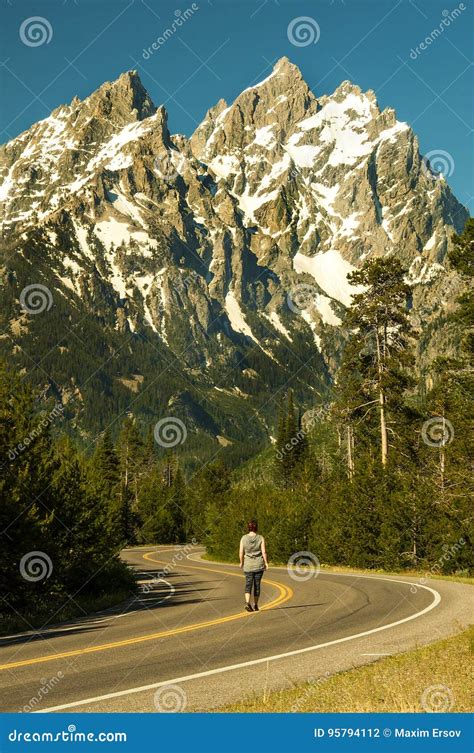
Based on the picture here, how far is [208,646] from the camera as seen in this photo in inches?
490

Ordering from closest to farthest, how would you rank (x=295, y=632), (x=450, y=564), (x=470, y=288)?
(x=295, y=632) < (x=450, y=564) < (x=470, y=288)

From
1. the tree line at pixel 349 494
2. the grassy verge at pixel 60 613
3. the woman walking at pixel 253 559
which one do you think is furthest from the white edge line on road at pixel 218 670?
the tree line at pixel 349 494

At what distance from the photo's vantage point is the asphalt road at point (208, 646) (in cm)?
887

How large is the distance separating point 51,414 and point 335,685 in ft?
54.5

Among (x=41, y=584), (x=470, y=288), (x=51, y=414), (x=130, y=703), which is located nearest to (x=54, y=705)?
(x=130, y=703)

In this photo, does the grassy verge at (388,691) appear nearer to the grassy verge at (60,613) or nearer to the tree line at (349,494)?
the grassy verge at (60,613)

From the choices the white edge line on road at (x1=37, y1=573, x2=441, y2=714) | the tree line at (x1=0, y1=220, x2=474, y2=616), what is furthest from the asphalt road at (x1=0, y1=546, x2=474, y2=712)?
the tree line at (x1=0, y1=220, x2=474, y2=616)

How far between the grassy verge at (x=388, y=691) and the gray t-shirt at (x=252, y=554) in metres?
6.85

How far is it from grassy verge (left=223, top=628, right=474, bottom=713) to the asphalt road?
423mm

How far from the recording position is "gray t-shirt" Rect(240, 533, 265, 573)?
57.6 feet

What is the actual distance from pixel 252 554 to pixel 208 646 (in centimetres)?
523

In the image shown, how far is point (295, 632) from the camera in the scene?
1401cm

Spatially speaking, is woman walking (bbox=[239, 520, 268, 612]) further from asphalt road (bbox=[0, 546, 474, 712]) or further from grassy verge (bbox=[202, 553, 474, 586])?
grassy verge (bbox=[202, 553, 474, 586])
